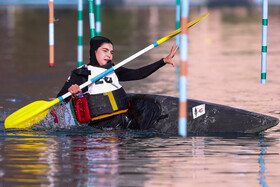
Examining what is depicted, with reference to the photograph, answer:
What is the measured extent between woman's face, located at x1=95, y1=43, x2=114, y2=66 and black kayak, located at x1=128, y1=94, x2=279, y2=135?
87 cm

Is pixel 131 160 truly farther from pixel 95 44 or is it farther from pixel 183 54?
pixel 95 44

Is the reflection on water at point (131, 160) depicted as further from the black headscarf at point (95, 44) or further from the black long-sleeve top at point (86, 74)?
the black headscarf at point (95, 44)

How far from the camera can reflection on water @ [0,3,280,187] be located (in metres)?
8.18

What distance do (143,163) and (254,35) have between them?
22130 mm

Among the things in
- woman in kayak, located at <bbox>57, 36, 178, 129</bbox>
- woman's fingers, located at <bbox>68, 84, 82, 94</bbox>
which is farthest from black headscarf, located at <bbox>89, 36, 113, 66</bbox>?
woman's fingers, located at <bbox>68, 84, 82, 94</bbox>

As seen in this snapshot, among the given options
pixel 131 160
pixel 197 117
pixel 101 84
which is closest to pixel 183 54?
pixel 131 160

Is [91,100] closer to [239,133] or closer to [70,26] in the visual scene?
[239,133]

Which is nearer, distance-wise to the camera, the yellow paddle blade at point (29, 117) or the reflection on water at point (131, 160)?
the reflection on water at point (131, 160)

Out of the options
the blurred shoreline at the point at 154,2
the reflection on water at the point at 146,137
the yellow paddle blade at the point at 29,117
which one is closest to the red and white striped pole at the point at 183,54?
the reflection on water at the point at 146,137

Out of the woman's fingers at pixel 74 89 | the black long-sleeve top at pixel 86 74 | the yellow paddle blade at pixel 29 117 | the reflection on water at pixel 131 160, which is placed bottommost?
the reflection on water at pixel 131 160

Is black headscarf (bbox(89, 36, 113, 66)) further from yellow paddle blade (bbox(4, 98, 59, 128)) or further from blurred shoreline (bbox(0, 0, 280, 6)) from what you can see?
blurred shoreline (bbox(0, 0, 280, 6))

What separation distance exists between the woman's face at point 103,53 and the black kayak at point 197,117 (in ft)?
2.85

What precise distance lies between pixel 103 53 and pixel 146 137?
111cm

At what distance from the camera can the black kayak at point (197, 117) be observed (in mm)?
10828
